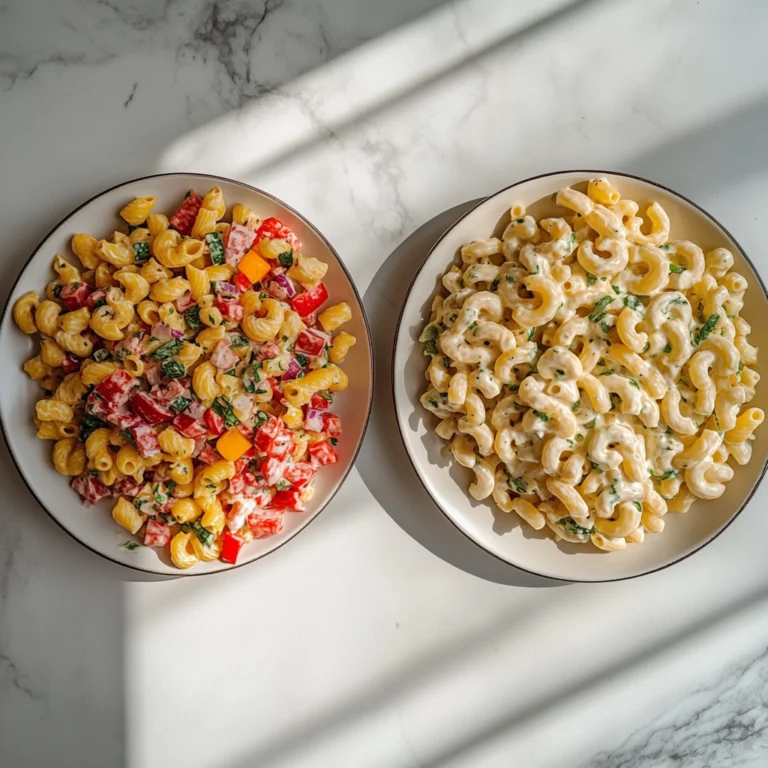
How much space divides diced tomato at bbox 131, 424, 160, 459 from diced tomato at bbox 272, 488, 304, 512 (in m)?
0.26

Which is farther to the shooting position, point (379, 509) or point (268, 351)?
point (379, 509)

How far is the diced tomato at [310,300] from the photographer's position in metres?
1.50

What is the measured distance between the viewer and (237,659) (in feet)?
5.33

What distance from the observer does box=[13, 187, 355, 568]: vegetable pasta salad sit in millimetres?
1411

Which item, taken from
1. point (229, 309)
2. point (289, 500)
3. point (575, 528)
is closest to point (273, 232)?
point (229, 309)

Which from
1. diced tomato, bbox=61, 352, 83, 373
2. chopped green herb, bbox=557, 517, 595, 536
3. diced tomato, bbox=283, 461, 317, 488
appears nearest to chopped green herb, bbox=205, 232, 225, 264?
diced tomato, bbox=61, 352, 83, 373

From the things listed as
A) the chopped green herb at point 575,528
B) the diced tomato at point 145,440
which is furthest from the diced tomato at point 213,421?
the chopped green herb at point 575,528

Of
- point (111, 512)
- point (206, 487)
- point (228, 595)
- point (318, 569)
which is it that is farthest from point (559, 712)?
point (111, 512)

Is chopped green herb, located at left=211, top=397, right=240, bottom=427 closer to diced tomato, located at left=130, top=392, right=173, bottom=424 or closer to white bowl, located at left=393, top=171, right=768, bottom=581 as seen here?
diced tomato, located at left=130, top=392, right=173, bottom=424

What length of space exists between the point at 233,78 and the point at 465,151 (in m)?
0.55

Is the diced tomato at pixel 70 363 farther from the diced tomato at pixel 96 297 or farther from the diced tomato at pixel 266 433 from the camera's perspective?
the diced tomato at pixel 266 433

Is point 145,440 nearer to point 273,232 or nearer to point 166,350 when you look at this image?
point 166,350

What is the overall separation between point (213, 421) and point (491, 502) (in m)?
0.62

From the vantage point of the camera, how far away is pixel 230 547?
1.48 metres
